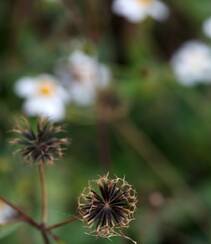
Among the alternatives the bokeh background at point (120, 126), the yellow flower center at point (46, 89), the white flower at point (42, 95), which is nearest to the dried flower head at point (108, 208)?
the bokeh background at point (120, 126)

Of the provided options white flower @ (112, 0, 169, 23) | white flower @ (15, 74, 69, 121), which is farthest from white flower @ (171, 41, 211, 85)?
white flower @ (15, 74, 69, 121)

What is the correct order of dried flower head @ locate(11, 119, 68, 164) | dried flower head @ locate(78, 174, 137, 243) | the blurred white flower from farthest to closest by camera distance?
the blurred white flower < dried flower head @ locate(11, 119, 68, 164) < dried flower head @ locate(78, 174, 137, 243)

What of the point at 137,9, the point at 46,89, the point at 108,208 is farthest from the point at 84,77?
the point at 108,208

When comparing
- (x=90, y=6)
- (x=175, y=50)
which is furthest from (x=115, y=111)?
(x=175, y=50)

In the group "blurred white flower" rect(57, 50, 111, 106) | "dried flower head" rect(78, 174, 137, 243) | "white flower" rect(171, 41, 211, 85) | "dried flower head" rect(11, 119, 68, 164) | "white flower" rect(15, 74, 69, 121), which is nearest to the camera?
"dried flower head" rect(78, 174, 137, 243)

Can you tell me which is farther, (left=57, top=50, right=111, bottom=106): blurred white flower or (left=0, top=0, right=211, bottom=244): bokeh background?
(left=57, top=50, right=111, bottom=106): blurred white flower

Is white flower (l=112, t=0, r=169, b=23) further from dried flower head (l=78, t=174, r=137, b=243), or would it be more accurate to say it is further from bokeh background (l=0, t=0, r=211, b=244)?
dried flower head (l=78, t=174, r=137, b=243)

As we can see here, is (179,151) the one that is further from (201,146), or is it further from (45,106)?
(45,106)

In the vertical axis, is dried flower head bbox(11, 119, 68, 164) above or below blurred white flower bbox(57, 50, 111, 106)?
below
